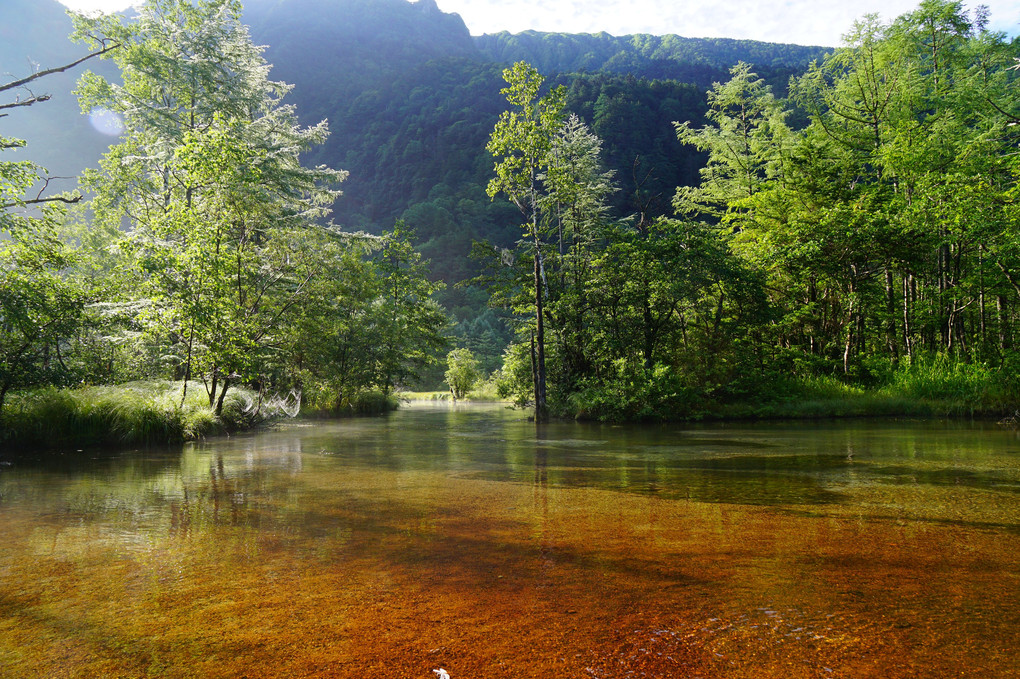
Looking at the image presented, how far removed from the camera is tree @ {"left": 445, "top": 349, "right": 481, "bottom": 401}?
4381 centimetres

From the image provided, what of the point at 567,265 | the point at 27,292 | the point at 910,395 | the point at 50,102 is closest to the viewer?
the point at 27,292

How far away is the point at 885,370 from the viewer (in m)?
14.9

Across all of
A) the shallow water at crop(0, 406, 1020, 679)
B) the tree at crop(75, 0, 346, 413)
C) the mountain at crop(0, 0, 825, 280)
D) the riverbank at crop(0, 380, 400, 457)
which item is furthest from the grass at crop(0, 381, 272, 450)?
the mountain at crop(0, 0, 825, 280)

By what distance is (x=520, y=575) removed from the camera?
2.71 m

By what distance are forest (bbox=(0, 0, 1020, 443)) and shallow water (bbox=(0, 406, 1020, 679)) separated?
5.35 m

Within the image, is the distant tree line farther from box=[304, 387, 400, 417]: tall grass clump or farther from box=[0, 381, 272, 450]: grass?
box=[0, 381, 272, 450]: grass

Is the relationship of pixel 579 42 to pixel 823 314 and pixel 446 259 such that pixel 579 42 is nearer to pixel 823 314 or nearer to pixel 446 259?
pixel 446 259

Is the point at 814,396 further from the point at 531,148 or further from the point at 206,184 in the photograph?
the point at 206,184

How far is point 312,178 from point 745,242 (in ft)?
55.9

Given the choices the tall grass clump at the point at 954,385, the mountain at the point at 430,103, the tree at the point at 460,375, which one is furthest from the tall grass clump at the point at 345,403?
the mountain at the point at 430,103

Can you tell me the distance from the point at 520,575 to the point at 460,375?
1623 inches

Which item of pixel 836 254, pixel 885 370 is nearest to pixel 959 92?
pixel 836 254

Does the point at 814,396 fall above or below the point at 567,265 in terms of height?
below

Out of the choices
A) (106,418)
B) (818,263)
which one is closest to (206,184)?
(106,418)
